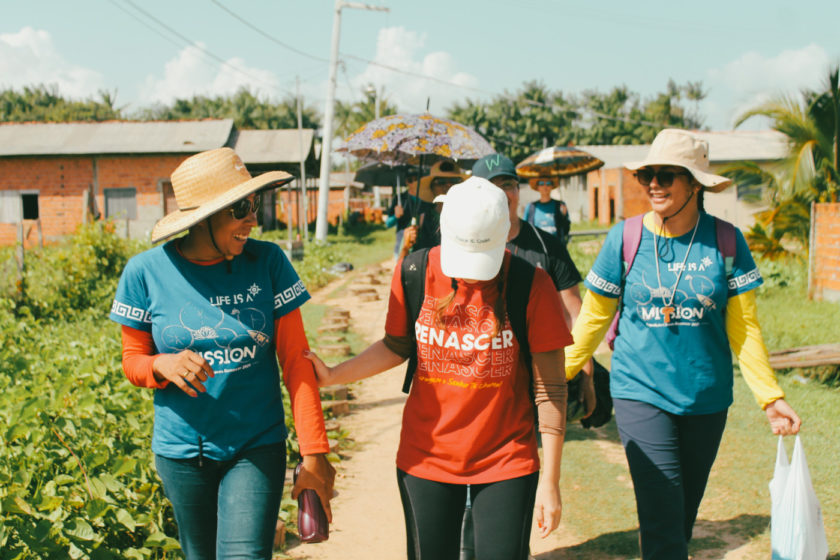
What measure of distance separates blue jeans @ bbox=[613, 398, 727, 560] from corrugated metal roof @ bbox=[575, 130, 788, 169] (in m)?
28.7

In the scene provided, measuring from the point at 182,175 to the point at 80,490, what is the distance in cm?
171

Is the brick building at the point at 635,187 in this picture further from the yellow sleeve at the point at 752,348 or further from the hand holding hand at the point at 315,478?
the hand holding hand at the point at 315,478

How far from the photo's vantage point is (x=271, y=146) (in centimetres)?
2977

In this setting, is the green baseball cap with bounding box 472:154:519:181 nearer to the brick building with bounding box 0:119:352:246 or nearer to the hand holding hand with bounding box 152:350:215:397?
the hand holding hand with bounding box 152:350:215:397

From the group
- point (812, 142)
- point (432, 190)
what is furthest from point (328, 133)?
point (432, 190)

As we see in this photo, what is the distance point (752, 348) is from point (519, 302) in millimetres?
1276

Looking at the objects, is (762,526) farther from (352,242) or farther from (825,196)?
(352,242)

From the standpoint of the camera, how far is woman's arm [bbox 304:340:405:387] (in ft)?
9.60

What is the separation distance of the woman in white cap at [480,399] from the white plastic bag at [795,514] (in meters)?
1.32

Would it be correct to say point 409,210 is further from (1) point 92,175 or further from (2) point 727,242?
(1) point 92,175

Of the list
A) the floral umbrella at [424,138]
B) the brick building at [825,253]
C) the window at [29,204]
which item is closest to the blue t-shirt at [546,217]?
the floral umbrella at [424,138]

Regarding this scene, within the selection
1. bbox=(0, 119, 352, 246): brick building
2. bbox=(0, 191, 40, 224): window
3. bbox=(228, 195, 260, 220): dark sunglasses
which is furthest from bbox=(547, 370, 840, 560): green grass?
bbox=(0, 191, 40, 224): window

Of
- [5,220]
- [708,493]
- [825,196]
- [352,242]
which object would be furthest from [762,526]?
[5,220]

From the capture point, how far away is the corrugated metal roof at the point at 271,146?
28859 millimetres
